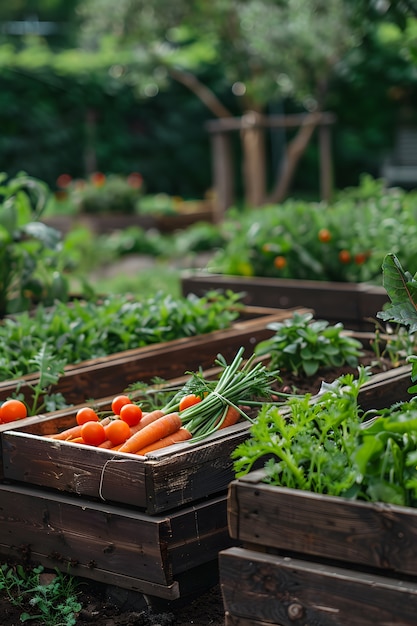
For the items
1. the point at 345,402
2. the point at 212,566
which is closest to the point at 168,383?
the point at 212,566

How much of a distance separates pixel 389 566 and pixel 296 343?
186cm

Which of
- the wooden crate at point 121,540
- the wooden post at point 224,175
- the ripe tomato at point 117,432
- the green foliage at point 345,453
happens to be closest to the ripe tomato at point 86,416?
the ripe tomato at point 117,432

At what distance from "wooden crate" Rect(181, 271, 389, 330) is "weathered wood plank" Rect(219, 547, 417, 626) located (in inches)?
125

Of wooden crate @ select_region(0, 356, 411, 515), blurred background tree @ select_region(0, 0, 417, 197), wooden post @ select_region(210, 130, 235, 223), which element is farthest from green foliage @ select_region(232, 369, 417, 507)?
wooden post @ select_region(210, 130, 235, 223)

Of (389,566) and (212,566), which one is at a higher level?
(389,566)

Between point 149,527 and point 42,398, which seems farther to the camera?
point 42,398

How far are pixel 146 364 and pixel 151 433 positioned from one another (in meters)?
1.24

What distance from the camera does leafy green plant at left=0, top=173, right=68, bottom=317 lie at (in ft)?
19.2

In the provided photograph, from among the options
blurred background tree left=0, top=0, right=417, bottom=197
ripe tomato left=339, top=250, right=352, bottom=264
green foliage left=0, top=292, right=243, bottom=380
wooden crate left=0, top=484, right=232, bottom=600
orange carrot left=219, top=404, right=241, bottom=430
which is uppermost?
blurred background tree left=0, top=0, right=417, bottom=197

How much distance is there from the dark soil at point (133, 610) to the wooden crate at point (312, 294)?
271 centimetres

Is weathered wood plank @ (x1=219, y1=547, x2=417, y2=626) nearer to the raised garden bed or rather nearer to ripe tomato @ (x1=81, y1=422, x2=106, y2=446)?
the raised garden bed

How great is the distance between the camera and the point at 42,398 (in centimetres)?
427

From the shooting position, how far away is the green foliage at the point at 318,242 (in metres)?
6.35

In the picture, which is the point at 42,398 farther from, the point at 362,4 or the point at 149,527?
the point at 362,4
